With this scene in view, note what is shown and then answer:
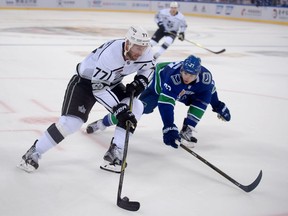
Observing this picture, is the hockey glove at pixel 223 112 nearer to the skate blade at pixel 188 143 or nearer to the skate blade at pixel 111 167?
the skate blade at pixel 188 143

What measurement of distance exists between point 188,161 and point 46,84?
8.93 ft

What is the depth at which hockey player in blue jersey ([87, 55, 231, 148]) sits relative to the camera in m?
3.37

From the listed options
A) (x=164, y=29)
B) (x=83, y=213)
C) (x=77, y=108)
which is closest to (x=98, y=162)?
(x=77, y=108)

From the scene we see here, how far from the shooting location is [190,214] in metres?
2.60

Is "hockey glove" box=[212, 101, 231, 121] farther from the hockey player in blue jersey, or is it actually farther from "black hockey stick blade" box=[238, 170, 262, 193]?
"black hockey stick blade" box=[238, 170, 262, 193]

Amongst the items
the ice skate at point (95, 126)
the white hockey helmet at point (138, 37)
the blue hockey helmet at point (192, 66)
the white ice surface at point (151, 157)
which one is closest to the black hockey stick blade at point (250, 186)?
the white ice surface at point (151, 157)

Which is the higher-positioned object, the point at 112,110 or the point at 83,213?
the point at 112,110

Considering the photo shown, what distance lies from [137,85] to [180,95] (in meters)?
0.48

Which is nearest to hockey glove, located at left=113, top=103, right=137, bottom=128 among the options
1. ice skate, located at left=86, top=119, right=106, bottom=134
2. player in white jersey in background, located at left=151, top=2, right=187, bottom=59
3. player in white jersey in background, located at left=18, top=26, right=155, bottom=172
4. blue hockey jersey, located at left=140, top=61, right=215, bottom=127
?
player in white jersey in background, located at left=18, top=26, right=155, bottom=172

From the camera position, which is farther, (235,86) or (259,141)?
(235,86)

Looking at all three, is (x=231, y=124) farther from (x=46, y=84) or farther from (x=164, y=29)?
(x=164, y=29)

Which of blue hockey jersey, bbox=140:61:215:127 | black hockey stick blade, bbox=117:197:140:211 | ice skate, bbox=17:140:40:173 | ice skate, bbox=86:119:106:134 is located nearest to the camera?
black hockey stick blade, bbox=117:197:140:211

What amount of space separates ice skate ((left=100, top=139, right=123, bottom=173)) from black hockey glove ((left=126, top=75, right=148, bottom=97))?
1.17ft

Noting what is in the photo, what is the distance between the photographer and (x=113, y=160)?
3193 millimetres
